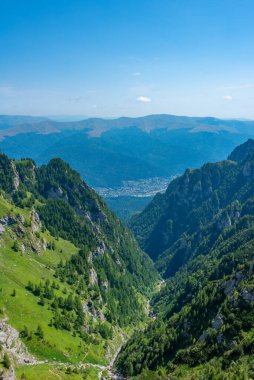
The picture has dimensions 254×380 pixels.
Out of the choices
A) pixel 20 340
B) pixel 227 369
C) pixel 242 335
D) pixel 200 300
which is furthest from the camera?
pixel 200 300

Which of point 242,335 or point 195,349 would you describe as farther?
point 195,349

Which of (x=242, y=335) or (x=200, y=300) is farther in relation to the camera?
(x=200, y=300)

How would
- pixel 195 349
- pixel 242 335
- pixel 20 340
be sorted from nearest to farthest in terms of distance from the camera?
pixel 242 335 < pixel 195 349 < pixel 20 340

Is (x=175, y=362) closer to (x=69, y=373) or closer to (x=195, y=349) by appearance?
(x=195, y=349)

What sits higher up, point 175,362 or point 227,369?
point 227,369

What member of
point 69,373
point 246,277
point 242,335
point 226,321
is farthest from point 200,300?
point 69,373

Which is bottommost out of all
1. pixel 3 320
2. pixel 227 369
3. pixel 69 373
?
pixel 69 373

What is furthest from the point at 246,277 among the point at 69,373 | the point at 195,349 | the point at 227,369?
the point at 69,373

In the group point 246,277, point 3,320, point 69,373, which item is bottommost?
point 69,373

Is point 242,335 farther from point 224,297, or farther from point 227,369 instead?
point 224,297
